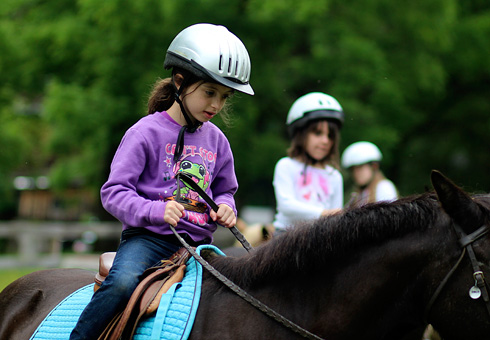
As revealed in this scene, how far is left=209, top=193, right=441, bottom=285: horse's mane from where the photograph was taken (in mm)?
2865

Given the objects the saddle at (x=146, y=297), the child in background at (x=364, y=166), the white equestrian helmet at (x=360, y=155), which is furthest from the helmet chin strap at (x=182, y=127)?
the white equestrian helmet at (x=360, y=155)

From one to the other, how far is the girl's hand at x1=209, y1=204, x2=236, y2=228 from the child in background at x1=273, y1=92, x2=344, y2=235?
212cm

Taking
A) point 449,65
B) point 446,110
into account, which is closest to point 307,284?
point 449,65

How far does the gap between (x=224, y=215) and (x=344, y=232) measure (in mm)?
753

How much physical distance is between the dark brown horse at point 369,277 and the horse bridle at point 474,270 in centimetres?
1

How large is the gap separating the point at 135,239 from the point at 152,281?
0.30m

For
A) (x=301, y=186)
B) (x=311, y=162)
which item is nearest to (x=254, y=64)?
(x=311, y=162)

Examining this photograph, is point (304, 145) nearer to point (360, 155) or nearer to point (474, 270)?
point (360, 155)

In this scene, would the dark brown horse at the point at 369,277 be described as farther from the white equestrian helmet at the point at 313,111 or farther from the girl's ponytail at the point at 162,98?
the white equestrian helmet at the point at 313,111

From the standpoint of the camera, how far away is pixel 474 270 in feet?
8.71

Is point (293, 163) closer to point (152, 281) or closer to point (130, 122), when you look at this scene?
point (152, 281)

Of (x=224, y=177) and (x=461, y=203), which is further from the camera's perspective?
(x=224, y=177)

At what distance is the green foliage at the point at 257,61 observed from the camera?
15766mm

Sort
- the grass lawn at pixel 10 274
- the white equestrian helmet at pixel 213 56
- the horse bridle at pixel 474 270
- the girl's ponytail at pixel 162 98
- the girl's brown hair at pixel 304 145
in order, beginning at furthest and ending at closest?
the grass lawn at pixel 10 274 → the girl's brown hair at pixel 304 145 → the girl's ponytail at pixel 162 98 → the white equestrian helmet at pixel 213 56 → the horse bridle at pixel 474 270
